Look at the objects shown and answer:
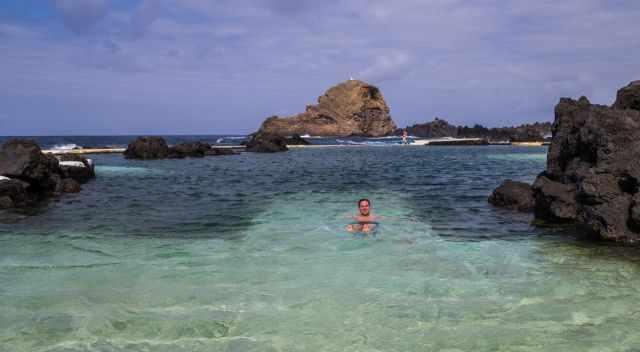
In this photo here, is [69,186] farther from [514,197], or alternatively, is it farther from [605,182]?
[605,182]

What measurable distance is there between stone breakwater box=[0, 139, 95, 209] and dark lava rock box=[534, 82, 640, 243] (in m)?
16.0

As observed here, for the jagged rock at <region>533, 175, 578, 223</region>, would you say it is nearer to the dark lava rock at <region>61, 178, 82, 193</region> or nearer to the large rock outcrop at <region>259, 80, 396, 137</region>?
the dark lava rock at <region>61, 178, 82, 193</region>

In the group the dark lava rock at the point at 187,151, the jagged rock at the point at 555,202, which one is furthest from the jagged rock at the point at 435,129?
the jagged rock at the point at 555,202

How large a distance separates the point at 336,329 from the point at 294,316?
2.30 feet

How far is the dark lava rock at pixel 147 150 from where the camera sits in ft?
161

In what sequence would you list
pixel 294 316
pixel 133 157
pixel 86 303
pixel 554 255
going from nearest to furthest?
1. pixel 294 316
2. pixel 86 303
3. pixel 554 255
4. pixel 133 157

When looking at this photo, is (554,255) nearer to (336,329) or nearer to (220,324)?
(336,329)

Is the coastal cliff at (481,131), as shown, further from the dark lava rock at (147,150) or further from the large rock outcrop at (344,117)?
the dark lava rock at (147,150)

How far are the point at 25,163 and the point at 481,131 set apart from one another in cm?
10788

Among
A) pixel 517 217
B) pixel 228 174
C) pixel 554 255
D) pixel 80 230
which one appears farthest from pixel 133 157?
pixel 554 255

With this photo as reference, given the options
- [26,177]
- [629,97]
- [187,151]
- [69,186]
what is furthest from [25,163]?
[187,151]

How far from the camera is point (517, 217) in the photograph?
14383 millimetres

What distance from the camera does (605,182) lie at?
10594mm

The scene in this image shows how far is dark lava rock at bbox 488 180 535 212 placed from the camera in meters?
15.6
